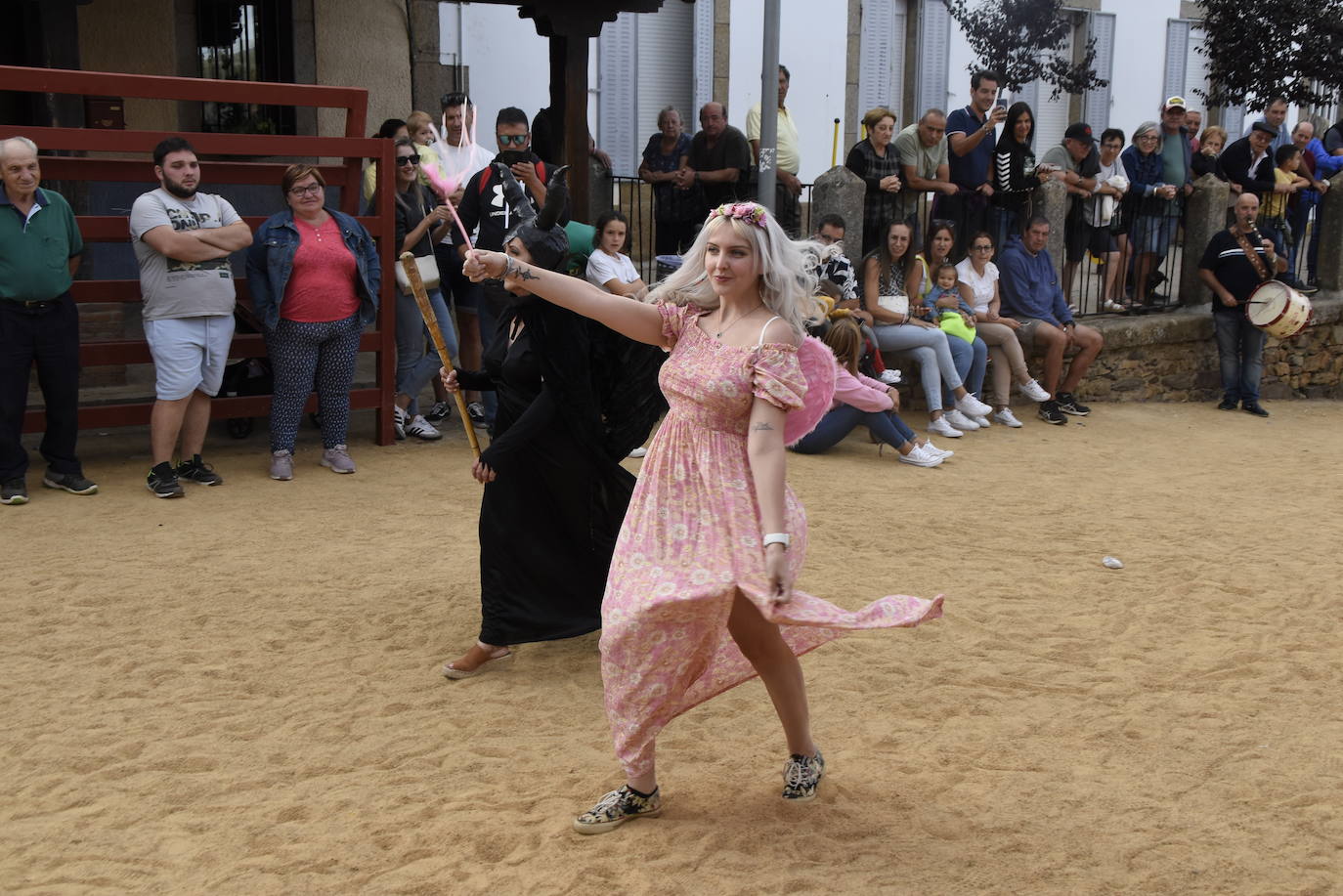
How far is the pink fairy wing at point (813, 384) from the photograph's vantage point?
3.93 meters

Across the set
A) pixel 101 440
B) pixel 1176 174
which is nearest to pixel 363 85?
pixel 101 440

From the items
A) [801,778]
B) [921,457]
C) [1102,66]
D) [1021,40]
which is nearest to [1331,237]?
[1021,40]

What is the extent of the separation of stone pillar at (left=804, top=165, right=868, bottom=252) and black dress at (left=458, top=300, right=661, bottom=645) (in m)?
5.88

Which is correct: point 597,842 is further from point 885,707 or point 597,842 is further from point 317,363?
point 317,363

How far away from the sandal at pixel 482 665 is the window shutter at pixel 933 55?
13.2 m

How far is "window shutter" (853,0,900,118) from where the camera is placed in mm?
16328

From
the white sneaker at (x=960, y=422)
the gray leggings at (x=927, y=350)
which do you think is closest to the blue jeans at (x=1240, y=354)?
the white sneaker at (x=960, y=422)

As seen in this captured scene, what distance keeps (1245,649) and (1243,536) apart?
210cm

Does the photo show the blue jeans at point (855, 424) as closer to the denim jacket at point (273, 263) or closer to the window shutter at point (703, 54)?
the denim jacket at point (273, 263)

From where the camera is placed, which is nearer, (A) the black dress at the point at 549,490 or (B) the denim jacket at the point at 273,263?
(A) the black dress at the point at 549,490

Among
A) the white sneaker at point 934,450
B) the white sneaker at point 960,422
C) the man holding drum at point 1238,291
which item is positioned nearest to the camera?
the white sneaker at point 934,450

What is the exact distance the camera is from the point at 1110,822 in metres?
4.04

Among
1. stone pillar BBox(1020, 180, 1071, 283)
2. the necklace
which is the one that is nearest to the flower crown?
the necklace

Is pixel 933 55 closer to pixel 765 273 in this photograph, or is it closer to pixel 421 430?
pixel 421 430
